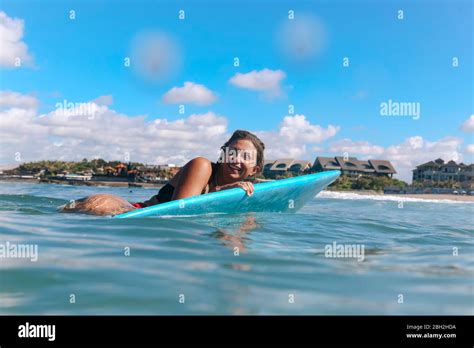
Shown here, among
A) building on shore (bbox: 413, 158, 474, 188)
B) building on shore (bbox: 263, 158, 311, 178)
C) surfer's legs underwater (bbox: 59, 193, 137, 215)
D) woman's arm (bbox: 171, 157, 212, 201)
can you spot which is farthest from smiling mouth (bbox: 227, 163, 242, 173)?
building on shore (bbox: 413, 158, 474, 188)

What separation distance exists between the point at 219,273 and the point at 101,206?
3408 mm

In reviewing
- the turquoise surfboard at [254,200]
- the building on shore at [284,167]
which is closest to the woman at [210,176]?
the turquoise surfboard at [254,200]

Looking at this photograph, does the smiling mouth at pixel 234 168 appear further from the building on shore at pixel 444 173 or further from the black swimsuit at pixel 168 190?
the building on shore at pixel 444 173

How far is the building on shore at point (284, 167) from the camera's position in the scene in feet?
234

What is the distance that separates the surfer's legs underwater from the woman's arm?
66cm

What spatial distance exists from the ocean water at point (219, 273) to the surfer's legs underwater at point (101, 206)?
32.1 inches

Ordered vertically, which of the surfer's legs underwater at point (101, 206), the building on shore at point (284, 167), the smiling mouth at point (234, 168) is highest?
the building on shore at point (284, 167)

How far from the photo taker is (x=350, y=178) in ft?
229

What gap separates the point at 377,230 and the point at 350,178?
65913 millimetres

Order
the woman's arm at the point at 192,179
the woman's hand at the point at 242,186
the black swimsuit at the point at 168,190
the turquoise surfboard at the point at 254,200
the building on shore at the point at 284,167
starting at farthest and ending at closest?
the building on shore at the point at 284,167
the woman's hand at the point at 242,186
the black swimsuit at the point at 168,190
the woman's arm at the point at 192,179
the turquoise surfboard at the point at 254,200

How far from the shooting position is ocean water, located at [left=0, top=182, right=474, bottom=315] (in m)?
2.29

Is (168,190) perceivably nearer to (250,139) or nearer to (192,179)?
(192,179)
